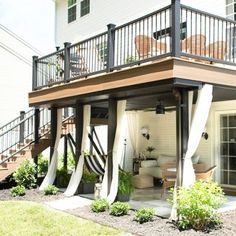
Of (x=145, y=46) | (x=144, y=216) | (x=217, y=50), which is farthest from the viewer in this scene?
(x=145, y=46)

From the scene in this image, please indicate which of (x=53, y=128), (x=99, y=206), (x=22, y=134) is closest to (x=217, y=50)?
(x=99, y=206)

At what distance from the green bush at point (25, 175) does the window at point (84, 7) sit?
27.8 feet

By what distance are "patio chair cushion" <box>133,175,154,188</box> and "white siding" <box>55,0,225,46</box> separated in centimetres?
574

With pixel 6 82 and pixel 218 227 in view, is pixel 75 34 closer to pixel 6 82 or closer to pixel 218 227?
pixel 6 82

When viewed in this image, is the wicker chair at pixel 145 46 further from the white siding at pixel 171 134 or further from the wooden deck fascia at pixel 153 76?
the white siding at pixel 171 134

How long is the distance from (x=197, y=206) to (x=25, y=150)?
7492 mm

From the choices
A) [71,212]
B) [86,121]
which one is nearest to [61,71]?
[86,121]

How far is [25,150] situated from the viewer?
12.9 meters

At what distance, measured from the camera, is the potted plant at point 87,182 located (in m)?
11.3

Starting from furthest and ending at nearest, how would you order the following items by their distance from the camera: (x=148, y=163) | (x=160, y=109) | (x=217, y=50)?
(x=148, y=163), (x=160, y=109), (x=217, y=50)

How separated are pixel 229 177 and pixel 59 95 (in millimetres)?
5816

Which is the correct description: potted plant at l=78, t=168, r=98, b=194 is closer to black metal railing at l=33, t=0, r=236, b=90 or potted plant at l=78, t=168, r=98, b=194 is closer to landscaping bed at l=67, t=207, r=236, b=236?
landscaping bed at l=67, t=207, r=236, b=236

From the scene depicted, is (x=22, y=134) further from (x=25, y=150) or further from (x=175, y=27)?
(x=175, y=27)

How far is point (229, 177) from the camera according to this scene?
38.7 feet
